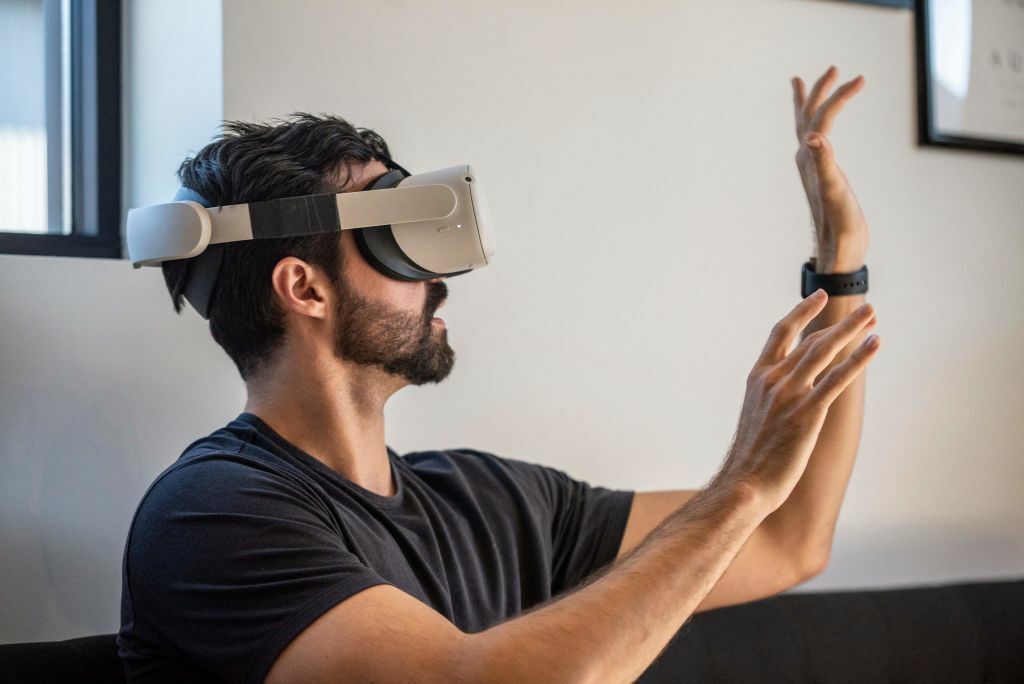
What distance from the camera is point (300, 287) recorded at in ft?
4.02

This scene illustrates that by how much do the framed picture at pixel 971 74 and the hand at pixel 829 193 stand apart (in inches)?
25.2

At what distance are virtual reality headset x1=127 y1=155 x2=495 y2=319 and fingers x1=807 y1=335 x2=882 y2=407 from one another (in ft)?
1.44

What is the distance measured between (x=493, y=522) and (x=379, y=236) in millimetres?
428

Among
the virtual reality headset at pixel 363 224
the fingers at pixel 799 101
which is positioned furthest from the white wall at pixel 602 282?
the fingers at pixel 799 101

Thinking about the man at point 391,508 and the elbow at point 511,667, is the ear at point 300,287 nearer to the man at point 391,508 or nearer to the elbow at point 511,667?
the man at point 391,508

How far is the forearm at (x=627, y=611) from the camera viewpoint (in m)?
0.89

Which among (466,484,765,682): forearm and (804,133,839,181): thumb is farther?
(804,133,839,181): thumb

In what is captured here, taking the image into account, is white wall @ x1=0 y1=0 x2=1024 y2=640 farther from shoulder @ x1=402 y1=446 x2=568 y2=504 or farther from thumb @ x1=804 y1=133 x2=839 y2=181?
thumb @ x1=804 y1=133 x2=839 y2=181

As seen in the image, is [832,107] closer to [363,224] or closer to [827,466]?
[827,466]

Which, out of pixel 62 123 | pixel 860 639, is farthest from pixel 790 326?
pixel 62 123

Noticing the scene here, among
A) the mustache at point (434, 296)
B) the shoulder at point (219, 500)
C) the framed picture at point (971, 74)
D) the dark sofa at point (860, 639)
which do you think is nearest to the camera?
the shoulder at point (219, 500)

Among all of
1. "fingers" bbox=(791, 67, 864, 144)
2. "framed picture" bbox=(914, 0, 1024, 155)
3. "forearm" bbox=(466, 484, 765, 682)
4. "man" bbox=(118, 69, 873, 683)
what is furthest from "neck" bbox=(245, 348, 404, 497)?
"framed picture" bbox=(914, 0, 1024, 155)

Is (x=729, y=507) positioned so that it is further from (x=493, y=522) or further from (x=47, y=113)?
(x=47, y=113)

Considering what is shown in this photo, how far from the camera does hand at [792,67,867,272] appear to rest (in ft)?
4.45
